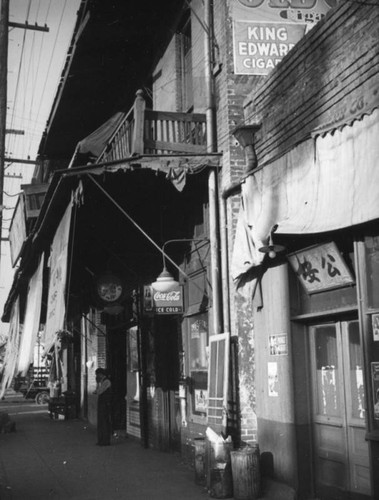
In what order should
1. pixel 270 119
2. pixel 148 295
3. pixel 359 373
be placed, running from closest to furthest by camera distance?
pixel 359 373 < pixel 270 119 < pixel 148 295

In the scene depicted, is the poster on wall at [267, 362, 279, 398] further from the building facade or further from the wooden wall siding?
the wooden wall siding

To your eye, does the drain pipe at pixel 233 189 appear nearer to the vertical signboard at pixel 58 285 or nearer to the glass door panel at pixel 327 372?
the glass door panel at pixel 327 372

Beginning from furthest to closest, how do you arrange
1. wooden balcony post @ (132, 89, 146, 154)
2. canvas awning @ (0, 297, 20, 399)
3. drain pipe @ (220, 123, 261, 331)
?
1. canvas awning @ (0, 297, 20, 399)
2. wooden balcony post @ (132, 89, 146, 154)
3. drain pipe @ (220, 123, 261, 331)

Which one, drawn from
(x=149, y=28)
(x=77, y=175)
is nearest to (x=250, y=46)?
(x=77, y=175)

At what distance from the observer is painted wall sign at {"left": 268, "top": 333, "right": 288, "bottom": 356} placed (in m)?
8.87

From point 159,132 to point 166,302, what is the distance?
10.2 feet

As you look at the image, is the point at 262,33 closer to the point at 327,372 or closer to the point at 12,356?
the point at 327,372

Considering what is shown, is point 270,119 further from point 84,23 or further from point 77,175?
point 84,23

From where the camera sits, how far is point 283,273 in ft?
29.6

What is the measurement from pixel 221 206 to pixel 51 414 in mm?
16659

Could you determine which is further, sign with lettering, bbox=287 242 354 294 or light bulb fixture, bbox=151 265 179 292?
light bulb fixture, bbox=151 265 179 292

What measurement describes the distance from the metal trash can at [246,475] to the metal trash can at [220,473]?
0.56 feet

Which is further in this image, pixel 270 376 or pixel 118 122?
pixel 118 122

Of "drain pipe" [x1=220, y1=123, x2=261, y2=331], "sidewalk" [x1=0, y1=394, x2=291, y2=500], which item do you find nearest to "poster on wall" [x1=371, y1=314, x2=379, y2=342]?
"sidewalk" [x1=0, y1=394, x2=291, y2=500]
